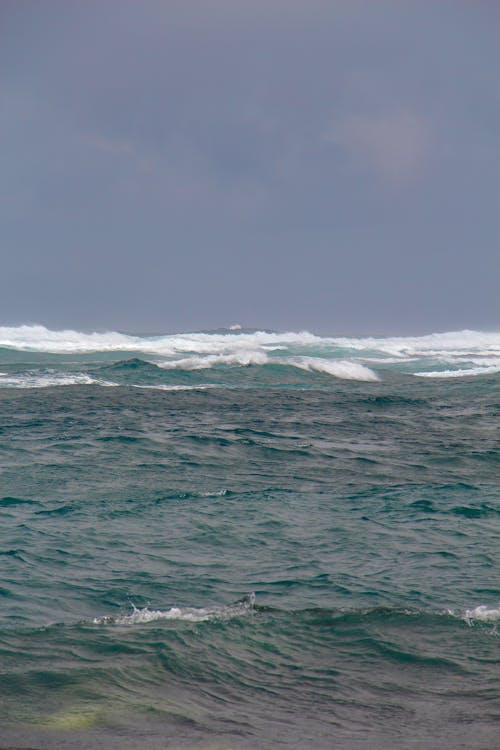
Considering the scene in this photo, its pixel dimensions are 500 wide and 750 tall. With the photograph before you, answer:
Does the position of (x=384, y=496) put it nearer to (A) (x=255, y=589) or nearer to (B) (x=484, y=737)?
(A) (x=255, y=589)

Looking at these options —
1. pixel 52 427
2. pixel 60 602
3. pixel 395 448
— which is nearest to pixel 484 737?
pixel 60 602

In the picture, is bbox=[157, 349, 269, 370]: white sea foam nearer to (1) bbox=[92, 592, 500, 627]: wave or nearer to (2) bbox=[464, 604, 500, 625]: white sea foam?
(1) bbox=[92, 592, 500, 627]: wave

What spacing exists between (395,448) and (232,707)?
516 inches

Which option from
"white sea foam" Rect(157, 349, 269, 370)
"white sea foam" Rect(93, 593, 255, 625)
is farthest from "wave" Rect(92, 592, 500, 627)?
"white sea foam" Rect(157, 349, 269, 370)

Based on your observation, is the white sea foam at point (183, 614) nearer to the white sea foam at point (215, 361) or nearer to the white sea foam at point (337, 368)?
the white sea foam at point (337, 368)

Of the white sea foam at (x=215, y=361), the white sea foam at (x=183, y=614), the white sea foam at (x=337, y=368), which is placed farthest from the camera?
the white sea foam at (x=215, y=361)

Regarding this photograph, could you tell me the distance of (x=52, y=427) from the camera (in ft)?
68.6

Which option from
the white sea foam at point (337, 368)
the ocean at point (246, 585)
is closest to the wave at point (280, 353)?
the white sea foam at point (337, 368)

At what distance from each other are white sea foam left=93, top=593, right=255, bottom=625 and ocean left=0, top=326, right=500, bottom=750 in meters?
0.03

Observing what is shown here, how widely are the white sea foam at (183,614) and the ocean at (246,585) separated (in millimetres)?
27

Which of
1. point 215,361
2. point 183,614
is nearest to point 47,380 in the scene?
point 215,361

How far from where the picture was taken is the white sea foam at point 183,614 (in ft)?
27.2

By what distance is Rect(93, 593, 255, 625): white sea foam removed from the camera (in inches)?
326

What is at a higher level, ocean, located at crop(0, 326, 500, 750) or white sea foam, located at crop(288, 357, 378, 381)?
white sea foam, located at crop(288, 357, 378, 381)
